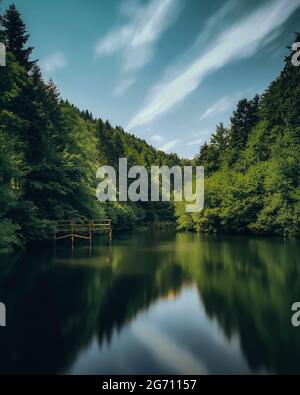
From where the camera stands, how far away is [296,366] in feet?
19.6

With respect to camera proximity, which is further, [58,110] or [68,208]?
[58,110]

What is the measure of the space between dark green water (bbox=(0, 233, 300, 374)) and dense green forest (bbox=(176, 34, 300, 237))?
18.3 m

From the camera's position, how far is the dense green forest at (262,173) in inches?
1307

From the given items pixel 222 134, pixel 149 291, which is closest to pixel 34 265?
pixel 149 291

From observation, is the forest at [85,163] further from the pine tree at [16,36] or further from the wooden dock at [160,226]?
the wooden dock at [160,226]

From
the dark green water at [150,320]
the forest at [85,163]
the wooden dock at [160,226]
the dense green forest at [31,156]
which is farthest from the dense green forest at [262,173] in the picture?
the dark green water at [150,320]

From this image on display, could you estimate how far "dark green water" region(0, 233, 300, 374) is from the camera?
630 centimetres

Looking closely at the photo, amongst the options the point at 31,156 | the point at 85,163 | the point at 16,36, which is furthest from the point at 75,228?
the point at 16,36

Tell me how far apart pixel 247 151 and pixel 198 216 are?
10.8 m

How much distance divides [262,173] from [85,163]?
62.7 feet

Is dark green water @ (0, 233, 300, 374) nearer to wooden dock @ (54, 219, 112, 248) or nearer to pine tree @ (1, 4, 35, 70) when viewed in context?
wooden dock @ (54, 219, 112, 248)

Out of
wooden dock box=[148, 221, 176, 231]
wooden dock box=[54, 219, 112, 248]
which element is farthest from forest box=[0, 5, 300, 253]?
wooden dock box=[148, 221, 176, 231]

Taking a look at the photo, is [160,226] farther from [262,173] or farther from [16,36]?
[16,36]

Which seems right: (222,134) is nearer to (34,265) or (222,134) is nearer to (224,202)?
(224,202)
